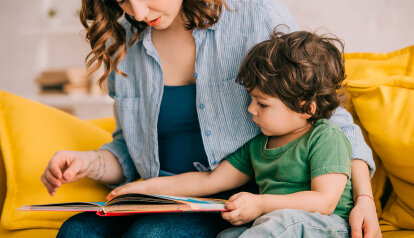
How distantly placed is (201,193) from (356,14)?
104 cm

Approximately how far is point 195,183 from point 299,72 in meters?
0.39

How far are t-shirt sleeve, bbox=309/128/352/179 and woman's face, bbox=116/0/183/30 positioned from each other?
485mm

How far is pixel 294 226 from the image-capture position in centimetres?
77

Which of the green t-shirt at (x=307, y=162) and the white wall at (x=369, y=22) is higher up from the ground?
the white wall at (x=369, y=22)

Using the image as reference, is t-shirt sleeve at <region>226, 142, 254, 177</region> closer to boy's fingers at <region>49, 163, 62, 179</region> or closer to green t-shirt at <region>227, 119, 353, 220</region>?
green t-shirt at <region>227, 119, 353, 220</region>

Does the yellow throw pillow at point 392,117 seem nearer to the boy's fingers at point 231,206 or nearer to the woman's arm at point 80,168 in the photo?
the boy's fingers at point 231,206

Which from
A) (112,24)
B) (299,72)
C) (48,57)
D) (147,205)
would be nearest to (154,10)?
(112,24)

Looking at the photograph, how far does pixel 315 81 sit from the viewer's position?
0.92 metres

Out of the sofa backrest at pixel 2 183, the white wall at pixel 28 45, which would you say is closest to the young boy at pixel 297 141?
the sofa backrest at pixel 2 183

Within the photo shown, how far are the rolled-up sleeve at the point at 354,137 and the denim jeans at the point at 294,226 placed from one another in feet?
0.62

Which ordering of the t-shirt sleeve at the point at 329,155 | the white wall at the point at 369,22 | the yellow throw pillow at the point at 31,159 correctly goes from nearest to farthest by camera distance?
1. the t-shirt sleeve at the point at 329,155
2. the yellow throw pillow at the point at 31,159
3. the white wall at the point at 369,22

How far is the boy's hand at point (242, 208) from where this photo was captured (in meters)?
0.78

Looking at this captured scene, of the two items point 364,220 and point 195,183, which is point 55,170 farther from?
point 364,220

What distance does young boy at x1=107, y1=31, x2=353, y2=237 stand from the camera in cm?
82
